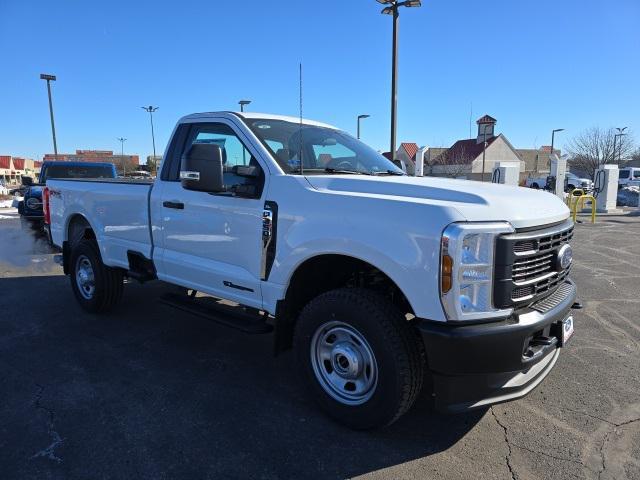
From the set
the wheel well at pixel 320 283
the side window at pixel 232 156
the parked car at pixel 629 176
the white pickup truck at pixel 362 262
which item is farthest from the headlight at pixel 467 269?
the parked car at pixel 629 176

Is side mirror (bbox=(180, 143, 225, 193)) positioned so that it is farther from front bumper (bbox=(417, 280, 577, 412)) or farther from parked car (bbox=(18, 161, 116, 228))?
parked car (bbox=(18, 161, 116, 228))

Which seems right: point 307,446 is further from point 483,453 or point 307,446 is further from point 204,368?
point 204,368

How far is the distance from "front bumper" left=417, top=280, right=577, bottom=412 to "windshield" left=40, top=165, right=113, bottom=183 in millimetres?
11847

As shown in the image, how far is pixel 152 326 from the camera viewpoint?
16.9 feet

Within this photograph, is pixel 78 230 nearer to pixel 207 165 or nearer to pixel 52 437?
pixel 207 165

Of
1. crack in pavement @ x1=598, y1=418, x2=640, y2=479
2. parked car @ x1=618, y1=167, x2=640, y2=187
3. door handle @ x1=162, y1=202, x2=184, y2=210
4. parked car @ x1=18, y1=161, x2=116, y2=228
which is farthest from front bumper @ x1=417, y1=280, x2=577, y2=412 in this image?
parked car @ x1=618, y1=167, x2=640, y2=187

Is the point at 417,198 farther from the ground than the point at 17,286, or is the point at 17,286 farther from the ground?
the point at 417,198

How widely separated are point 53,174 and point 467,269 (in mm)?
12368

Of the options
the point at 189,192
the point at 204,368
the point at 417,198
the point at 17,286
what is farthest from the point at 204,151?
the point at 17,286

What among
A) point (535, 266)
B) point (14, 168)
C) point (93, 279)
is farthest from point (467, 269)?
point (14, 168)

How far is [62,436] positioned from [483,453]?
8.59 feet

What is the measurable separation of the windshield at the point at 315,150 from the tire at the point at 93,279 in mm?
2657

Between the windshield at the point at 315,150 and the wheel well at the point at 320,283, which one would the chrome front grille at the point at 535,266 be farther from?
the windshield at the point at 315,150

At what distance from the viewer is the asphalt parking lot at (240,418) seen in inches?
107
